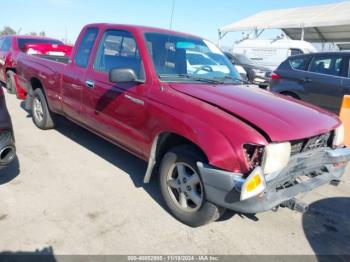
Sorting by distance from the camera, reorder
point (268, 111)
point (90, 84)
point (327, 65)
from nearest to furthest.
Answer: point (268, 111) < point (90, 84) < point (327, 65)

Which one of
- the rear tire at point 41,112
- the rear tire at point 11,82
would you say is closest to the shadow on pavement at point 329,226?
the rear tire at point 41,112

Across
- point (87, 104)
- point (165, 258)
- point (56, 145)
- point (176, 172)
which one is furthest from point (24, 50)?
point (165, 258)

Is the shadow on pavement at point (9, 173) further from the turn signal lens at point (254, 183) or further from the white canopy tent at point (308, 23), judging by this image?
the white canopy tent at point (308, 23)

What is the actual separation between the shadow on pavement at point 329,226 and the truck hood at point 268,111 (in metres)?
1.03

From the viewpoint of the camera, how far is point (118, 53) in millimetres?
4188

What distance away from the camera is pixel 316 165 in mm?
3287

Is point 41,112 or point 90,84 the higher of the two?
point 90,84

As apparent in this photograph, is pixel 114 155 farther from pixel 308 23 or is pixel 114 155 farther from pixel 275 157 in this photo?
pixel 308 23

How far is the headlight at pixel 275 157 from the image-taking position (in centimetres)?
272

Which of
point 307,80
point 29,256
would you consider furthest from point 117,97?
point 307,80

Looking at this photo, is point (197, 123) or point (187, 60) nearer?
point (197, 123)

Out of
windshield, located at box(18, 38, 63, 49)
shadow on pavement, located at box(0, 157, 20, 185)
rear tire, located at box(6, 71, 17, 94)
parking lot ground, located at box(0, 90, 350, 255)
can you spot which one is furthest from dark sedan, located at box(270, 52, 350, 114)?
rear tire, located at box(6, 71, 17, 94)

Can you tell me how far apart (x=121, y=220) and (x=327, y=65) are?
5963 millimetres

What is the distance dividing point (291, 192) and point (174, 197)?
3.80ft
